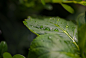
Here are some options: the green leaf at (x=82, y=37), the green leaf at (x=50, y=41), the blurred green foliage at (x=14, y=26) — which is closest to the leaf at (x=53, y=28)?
the green leaf at (x=50, y=41)

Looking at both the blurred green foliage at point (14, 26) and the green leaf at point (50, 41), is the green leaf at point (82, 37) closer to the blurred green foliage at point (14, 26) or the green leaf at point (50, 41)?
the green leaf at point (50, 41)

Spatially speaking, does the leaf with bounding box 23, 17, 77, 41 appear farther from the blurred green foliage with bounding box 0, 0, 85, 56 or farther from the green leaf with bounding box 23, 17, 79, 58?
the blurred green foliage with bounding box 0, 0, 85, 56

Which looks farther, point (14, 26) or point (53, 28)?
point (14, 26)

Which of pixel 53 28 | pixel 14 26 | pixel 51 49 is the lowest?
pixel 51 49

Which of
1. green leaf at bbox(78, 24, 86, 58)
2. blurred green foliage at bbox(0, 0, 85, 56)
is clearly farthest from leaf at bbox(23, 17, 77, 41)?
blurred green foliage at bbox(0, 0, 85, 56)

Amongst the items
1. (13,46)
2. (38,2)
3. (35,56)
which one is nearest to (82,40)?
(35,56)

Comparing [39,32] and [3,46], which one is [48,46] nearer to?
[39,32]

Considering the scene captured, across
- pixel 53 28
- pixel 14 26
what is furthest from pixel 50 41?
pixel 14 26

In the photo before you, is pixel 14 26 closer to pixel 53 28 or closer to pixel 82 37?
pixel 53 28
